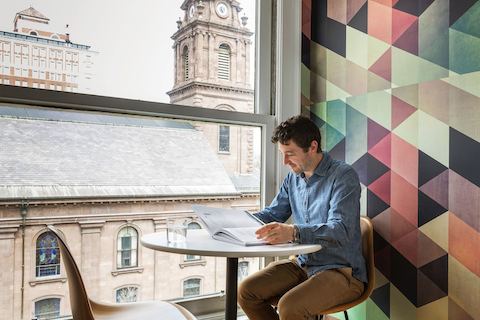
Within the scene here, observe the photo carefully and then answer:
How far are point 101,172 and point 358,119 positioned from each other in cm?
147

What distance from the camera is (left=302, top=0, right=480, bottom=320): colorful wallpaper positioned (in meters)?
2.06

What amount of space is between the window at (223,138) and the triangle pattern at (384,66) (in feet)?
3.09

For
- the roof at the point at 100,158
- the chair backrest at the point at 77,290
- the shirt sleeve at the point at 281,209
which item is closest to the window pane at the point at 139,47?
the roof at the point at 100,158

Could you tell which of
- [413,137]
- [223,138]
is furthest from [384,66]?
[223,138]

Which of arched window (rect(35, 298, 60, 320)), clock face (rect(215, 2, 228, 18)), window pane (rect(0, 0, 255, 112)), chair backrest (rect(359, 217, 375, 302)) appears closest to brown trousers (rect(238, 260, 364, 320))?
chair backrest (rect(359, 217, 375, 302))

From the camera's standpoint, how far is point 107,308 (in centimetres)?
185

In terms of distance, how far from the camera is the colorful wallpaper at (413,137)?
206cm

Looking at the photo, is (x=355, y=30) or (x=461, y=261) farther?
(x=355, y=30)

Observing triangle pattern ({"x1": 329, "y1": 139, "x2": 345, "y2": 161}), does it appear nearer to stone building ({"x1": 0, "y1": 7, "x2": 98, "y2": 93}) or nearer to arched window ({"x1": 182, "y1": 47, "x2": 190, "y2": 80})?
arched window ({"x1": 182, "y1": 47, "x2": 190, "y2": 80})

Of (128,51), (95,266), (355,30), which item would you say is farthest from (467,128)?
(95,266)

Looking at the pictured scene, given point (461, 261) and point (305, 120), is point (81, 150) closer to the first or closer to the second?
point (305, 120)

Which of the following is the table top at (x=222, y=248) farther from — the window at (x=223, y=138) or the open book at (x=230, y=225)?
the window at (x=223, y=138)

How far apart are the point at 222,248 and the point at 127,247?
1019 mm

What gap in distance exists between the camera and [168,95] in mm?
2553
